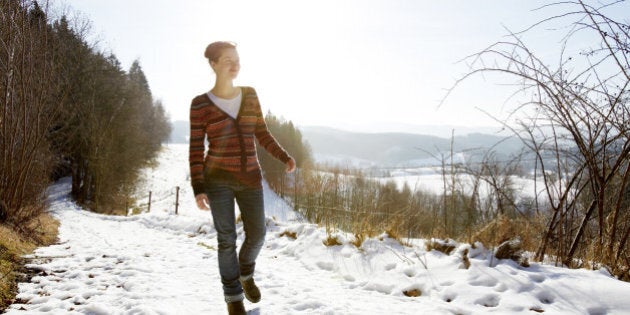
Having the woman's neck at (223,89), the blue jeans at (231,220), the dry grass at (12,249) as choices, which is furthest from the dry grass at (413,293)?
the dry grass at (12,249)

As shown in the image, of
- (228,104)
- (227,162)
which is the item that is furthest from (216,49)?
(227,162)

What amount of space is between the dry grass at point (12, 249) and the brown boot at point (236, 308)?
150 centimetres

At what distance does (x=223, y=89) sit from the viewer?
240 centimetres

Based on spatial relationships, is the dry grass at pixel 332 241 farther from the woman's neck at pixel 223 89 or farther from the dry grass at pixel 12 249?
the dry grass at pixel 12 249

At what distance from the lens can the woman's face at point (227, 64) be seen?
236cm

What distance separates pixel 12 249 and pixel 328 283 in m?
3.48

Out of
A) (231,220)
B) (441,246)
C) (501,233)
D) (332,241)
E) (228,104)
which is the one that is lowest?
Answer: (332,241)

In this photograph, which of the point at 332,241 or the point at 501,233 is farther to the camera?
the point at 332,241

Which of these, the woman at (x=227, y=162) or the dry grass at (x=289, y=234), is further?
the dry grass at (x=289, y=234)

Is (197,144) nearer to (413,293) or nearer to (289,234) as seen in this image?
(413,293)

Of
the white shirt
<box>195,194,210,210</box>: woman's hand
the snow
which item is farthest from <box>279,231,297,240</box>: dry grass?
the white shirt

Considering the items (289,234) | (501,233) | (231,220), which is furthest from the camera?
(289,234)

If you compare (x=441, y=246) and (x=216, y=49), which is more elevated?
(x=216, y=49)

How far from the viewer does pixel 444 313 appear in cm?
231
